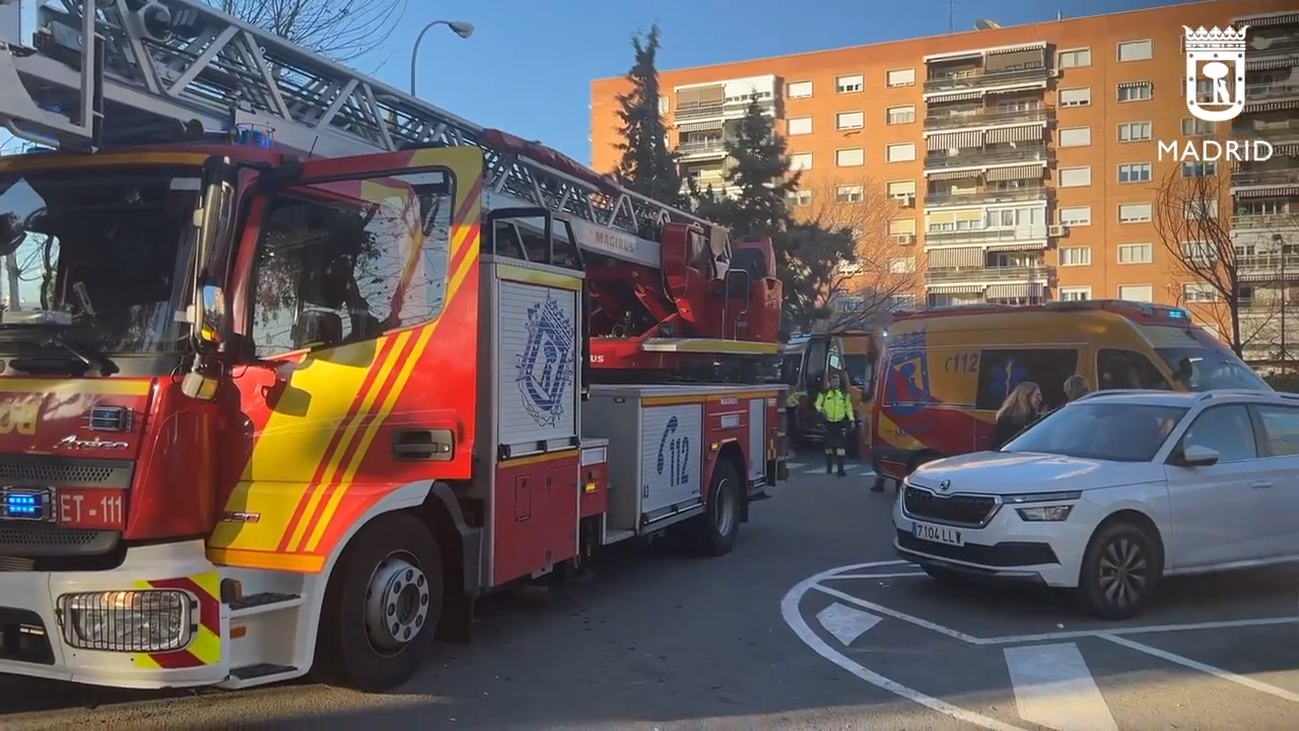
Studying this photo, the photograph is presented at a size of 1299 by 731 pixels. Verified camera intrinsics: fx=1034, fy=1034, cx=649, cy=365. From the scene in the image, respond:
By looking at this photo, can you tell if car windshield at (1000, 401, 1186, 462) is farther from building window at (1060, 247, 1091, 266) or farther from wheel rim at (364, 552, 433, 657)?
building window at (1060, 247, 1091, 266)

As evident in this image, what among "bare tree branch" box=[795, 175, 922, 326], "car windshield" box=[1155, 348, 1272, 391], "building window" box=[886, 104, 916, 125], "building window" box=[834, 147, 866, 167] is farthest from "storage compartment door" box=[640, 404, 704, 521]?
"building window" box=[886, 104, 916, 125]

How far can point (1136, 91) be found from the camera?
172 ft

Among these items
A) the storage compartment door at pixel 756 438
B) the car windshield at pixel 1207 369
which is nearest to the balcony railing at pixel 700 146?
the car windshield at pixel 1207 369

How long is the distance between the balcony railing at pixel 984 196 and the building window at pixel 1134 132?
4.44 m

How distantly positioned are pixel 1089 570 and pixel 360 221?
5.38 m

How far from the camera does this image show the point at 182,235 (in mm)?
4934

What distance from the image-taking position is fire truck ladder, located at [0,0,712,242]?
496 cm

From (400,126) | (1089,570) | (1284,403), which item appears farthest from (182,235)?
(1284,403)

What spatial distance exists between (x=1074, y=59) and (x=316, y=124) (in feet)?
183

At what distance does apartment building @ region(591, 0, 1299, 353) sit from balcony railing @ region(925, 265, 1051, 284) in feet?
0.22

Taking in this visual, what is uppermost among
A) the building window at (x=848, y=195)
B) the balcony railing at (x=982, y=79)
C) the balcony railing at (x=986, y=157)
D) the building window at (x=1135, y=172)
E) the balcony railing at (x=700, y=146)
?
the balcony railing at (x=982, y=79)

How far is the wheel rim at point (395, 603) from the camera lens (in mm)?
5375

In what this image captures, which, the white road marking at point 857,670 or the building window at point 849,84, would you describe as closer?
the white road marking at point 857,670

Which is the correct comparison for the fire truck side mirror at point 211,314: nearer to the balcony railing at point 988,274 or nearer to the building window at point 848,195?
the building window at point 848,195
